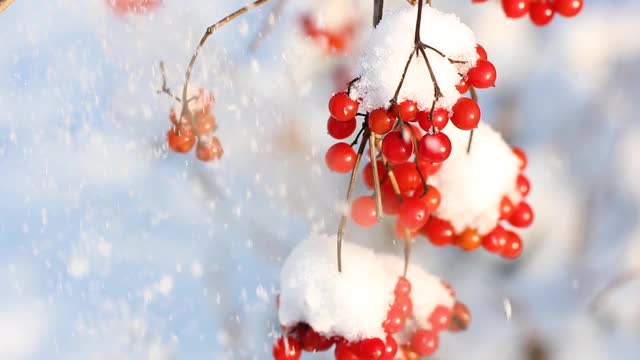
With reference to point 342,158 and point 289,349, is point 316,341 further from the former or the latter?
point 342,158

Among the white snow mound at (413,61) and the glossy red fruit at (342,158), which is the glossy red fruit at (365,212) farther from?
the white snow mound at (413,61)

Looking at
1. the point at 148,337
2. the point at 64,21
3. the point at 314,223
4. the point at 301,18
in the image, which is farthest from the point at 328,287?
the point at 64,21

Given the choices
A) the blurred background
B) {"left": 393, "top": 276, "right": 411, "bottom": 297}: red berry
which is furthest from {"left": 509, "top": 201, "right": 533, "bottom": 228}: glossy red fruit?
the blurred background

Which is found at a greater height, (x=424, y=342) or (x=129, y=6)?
(x=129, y=6)

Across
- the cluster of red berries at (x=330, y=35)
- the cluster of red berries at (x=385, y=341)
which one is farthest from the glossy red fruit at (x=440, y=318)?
the cluster of red berries at (x=330, y=35)

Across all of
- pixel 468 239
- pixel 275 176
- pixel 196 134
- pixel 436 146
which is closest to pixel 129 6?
pixel 196 134
